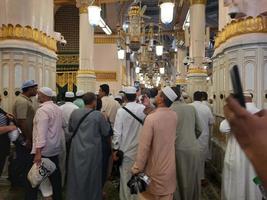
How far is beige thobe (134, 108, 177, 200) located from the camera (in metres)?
3.96

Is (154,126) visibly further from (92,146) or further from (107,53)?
(107,53)

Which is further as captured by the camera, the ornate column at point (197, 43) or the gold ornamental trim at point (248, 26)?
the ornate column at point (197, 43)

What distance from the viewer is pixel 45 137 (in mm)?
4738

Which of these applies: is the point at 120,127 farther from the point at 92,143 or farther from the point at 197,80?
the point at 197,80

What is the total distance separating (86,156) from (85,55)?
718cm

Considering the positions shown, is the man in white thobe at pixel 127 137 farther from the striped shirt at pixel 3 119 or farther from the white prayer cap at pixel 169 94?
the striped shirt at pixel 3 119

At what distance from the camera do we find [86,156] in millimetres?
4750

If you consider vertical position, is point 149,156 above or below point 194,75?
below

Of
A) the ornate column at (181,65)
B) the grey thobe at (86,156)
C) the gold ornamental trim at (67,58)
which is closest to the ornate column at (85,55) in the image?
the gold ornamental trim at (67,58)

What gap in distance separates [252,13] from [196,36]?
605 centimetres

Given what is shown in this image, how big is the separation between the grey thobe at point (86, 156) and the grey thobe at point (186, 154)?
935mm

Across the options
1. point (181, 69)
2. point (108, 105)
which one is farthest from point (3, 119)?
point (181, 69)

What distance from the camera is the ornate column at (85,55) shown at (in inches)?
444

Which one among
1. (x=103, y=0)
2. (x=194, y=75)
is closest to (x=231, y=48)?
(x=194, y=75)
